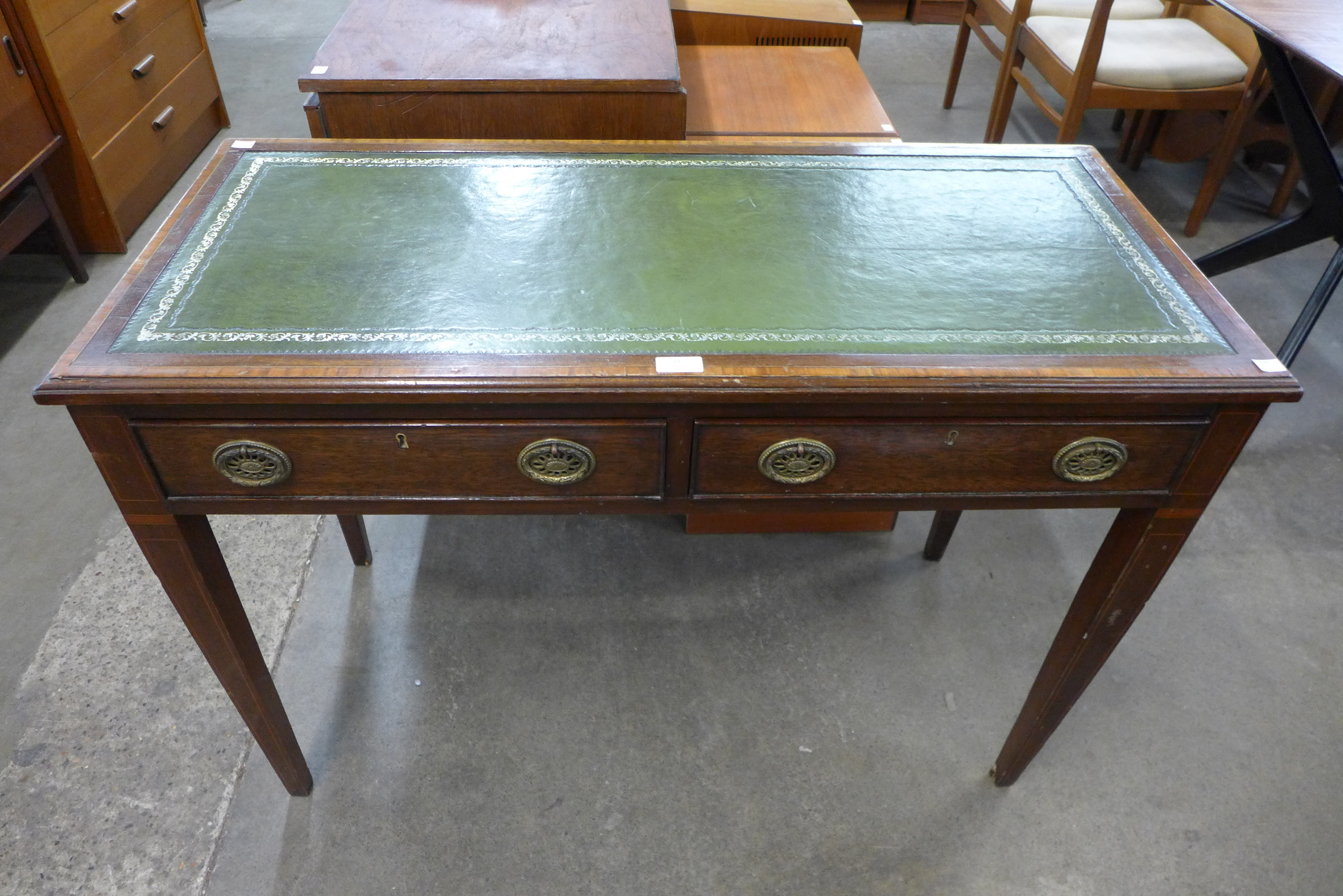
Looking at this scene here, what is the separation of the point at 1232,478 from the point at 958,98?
7.12ft

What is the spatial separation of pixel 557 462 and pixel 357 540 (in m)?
0.91

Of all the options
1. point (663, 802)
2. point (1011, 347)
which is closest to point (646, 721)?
point (663, 802)

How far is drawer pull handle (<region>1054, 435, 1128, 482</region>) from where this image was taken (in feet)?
3.28

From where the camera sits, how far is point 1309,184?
2.25m

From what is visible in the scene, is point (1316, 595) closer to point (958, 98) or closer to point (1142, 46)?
point (1142, 46)

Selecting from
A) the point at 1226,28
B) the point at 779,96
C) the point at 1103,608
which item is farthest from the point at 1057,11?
the point at 1103,608

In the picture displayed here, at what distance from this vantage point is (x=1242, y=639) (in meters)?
1.75

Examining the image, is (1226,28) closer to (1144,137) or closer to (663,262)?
(1144,137)

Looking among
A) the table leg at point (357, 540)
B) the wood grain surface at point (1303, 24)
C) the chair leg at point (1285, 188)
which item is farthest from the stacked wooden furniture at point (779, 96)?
the chair leg at point (1285, 188)

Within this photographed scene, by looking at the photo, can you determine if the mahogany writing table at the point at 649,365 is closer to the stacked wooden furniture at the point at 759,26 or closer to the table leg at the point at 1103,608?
the table leg at the point at 1103,608

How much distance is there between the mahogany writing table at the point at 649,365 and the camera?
940mm

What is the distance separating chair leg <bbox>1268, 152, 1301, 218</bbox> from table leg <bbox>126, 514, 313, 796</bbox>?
3.19 m

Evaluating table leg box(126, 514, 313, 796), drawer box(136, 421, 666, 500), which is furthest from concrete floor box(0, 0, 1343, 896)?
drawer box(136, 421, 666, 500)

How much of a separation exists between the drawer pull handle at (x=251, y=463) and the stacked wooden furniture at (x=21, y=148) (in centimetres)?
174
